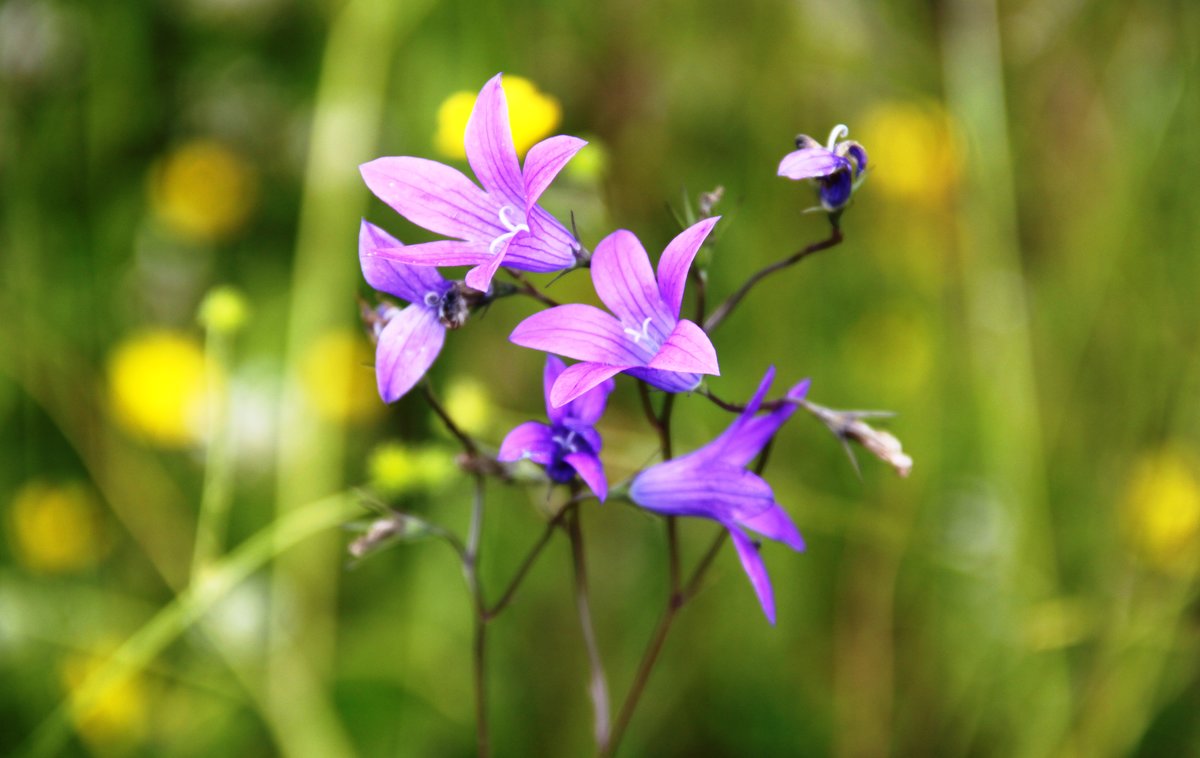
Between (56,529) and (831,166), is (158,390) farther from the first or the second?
(831,166)

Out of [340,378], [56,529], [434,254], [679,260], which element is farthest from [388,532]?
[56,529]

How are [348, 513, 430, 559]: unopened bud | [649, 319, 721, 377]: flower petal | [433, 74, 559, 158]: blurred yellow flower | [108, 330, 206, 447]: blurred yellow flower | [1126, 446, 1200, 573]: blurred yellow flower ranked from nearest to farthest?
1. [649, 319, 721, 377]: flower petal
2. [348, 513, 430, 559]: unopened bud
3. [433, 74, 559, 158]: blurred yellow flower
4. [1126, 446, 1200, 573]: blurred yellow flower
5. [108, 330, 206, 447]: blurred yellow flower

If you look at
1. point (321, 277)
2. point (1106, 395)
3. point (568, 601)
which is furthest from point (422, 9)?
point (1106, 395)

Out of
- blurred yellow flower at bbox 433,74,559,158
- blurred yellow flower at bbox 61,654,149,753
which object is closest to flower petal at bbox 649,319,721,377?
blurred yellow flower at bbox 433,74,559,158

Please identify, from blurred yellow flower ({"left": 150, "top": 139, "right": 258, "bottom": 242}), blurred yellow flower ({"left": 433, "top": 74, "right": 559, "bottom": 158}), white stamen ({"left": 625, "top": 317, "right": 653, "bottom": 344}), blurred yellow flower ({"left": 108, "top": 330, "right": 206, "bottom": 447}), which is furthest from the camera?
blurred yellow flower ({"left": 150, "top": 139, "right": 258, "bottom": 242})

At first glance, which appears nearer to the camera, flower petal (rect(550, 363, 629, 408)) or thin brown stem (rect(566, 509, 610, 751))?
flower petal (rect(550, 363, 629, 408))

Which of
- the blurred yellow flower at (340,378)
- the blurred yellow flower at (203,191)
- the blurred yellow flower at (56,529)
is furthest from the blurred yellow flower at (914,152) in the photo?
the blurred yellow flower at (56,529)

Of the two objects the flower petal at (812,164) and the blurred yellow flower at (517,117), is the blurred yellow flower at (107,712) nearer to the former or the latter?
the blurred yellow flower at (517,117)

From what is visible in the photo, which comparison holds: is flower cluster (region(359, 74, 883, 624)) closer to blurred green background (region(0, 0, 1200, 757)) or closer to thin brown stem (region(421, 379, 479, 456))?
thin brown stem (region(421, 379, 479, 456))
